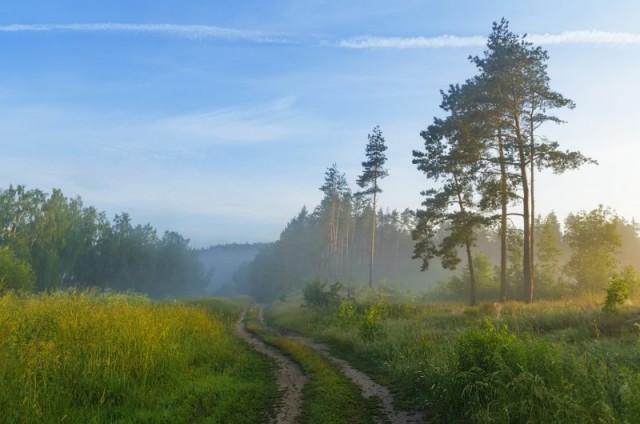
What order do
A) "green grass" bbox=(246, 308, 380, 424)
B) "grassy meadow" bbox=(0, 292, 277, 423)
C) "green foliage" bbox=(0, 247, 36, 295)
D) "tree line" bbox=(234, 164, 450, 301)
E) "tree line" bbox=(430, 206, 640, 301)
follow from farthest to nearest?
"tree line" bbox=(234, 164, 450, 301) < "green foliage" bbox=(0, 247, 36, 295) < "tree line" bbox=(430, 206, 640, 301) < "green grass" bbox=(246, 308, 380, 424) < "grassy meadow" bbox=(0, 292, 277, 423)

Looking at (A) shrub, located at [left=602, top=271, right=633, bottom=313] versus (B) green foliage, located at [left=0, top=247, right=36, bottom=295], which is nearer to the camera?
(A) shrub, located at [left=602, top=271, right=633, bottom=313]

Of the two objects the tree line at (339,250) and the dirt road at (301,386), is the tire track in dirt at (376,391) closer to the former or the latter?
the dirt road at (301,386)

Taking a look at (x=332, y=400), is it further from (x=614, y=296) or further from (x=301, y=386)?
(x=614, y=296)

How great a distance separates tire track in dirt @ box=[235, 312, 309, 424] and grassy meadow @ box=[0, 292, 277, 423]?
348 millimetres

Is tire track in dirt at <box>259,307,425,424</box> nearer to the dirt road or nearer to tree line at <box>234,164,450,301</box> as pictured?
the dirt road

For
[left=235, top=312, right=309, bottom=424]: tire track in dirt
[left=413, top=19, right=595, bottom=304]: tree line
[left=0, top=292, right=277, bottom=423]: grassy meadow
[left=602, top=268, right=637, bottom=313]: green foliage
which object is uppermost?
[left=413, top=19, right=595, bottom=304]: tree line

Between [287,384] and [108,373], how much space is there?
4.33 metres

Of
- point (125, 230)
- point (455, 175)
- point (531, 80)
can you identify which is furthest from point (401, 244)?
point (531, 80)

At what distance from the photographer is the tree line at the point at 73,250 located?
58.8 m

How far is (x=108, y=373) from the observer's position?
338 inches

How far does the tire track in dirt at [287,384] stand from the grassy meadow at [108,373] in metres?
0.35

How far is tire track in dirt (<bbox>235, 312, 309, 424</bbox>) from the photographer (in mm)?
8289

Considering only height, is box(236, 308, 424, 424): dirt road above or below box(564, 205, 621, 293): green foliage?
below

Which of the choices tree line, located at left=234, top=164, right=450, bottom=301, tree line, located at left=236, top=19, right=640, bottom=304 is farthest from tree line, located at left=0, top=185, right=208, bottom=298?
tree line, located at left=236, top=19, right=640, bottom=304
